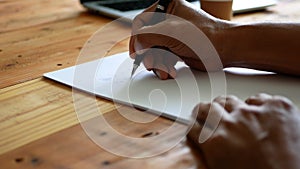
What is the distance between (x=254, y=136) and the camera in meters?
0.51

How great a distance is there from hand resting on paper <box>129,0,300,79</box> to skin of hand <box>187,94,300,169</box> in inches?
9.7

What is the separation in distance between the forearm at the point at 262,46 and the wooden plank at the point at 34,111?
0.27 metres

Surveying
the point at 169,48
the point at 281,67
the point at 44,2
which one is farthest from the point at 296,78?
the point at 44,2

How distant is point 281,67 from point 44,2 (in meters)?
1.05

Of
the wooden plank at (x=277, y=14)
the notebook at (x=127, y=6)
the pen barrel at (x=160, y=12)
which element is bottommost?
the wooden plank at (x=277, y=14)

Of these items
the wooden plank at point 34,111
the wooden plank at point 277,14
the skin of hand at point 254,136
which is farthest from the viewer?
the wooden plank at point 277,14

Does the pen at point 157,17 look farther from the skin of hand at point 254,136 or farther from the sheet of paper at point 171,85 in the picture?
the skin of hand at point 254,136

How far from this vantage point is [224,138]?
0.52 meters

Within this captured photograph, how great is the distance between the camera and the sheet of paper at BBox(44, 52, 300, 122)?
27.6 inches

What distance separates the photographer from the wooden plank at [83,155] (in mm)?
538

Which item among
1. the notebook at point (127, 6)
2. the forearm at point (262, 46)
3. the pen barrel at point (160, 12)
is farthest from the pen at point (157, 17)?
→ the notebook at point (127, 6)

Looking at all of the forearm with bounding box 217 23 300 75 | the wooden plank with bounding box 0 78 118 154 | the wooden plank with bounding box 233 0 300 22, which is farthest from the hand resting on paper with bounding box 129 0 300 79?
the wooden plank with bounding box 233 0 300 22

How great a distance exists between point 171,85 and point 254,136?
0.29m

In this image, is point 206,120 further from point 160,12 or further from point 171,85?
point 160,12
